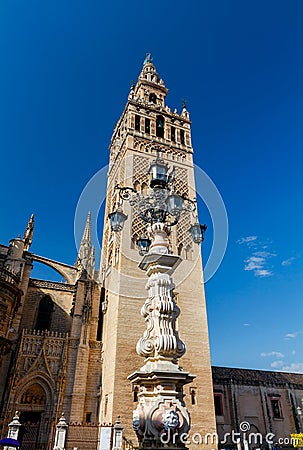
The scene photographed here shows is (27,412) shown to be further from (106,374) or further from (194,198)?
(194,198)

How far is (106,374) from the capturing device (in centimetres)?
1648

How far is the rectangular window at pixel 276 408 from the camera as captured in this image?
A: 23233 mm

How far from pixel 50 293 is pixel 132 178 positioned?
9235mm

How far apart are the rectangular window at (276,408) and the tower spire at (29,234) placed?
68.2ft

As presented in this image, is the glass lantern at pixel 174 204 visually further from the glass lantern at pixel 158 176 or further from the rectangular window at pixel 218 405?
the rectangular window at pixel 218 405

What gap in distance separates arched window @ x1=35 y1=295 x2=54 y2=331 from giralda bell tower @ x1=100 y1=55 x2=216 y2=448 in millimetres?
3505

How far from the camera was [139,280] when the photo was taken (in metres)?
18.5

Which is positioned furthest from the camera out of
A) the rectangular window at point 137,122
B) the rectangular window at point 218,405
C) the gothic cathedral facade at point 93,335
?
the rectangular window at point 137,122

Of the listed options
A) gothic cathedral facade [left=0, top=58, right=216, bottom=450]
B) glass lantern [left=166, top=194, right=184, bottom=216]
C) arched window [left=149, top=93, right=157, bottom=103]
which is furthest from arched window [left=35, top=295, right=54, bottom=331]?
arched window [left=149, top=93, right=157, bottom=103]

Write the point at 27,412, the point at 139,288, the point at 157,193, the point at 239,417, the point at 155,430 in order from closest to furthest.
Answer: the point at 155,430 → the point at 157,193 → the point at 27,412 → the point at 139,288 → the point at 239,417

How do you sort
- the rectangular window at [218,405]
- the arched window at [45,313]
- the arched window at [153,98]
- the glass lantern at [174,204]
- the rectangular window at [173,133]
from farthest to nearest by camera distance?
the arched window at [153,98] < the rectangular window at [173,133] < the rectangular window at [218,405] < the arched window at [45,313] < the glass lantern at [174,204]

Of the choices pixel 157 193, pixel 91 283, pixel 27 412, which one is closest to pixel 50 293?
pixel 91 283

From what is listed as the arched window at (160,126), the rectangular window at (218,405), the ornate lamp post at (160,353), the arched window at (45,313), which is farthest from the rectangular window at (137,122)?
the rectangular window at (218,405)

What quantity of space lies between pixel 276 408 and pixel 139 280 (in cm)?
1481
